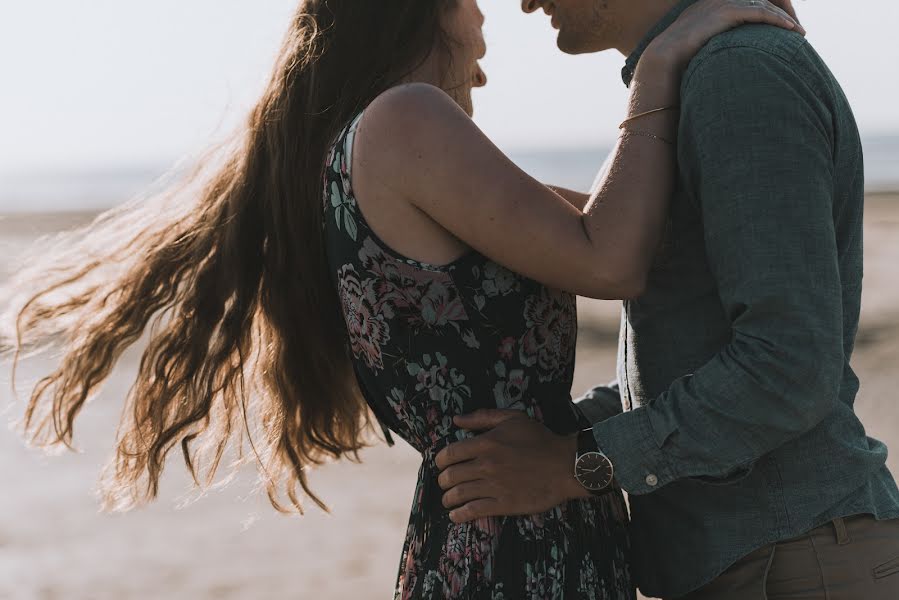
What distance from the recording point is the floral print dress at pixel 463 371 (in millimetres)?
2078

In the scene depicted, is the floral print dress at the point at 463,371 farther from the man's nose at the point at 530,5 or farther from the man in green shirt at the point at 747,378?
the man's nose at the point at 530,5

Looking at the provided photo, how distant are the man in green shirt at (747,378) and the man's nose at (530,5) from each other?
1.12ft

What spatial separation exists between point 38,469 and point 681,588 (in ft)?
18.7

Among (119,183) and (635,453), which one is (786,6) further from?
(119,183)

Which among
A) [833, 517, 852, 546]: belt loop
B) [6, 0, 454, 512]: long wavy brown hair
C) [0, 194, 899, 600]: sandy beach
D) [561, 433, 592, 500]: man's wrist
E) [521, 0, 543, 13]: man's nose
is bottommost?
[0, 194, 899, 600]: sandy beach

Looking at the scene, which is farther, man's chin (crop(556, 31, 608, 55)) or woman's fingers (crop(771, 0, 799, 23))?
man's chin (crop(556, 31, 608, 55))

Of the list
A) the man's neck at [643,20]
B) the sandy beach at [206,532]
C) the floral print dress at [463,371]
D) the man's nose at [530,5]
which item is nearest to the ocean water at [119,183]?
the sandy beach at [206,532]

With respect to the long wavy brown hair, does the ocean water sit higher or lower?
lower

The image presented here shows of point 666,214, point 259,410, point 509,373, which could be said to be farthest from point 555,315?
point 259,410

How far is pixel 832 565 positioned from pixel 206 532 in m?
4.38

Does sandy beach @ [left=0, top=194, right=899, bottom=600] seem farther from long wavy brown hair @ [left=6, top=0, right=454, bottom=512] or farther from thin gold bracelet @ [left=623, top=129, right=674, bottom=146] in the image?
thin gold bracelet @ [left=623, top=129, right=674, bottom=146]

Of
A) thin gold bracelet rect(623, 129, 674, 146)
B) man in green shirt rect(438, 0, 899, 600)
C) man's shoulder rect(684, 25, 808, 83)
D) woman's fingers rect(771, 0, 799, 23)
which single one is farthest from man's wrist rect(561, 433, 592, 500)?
woman's fingers rect(771, 0, 799, 23)

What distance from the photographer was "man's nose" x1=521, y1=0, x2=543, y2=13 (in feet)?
8.21

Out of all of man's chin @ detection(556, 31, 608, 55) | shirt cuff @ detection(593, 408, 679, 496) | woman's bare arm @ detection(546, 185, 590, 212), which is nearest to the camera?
shirt cuff @ detection(593, 408, 679, 496)
